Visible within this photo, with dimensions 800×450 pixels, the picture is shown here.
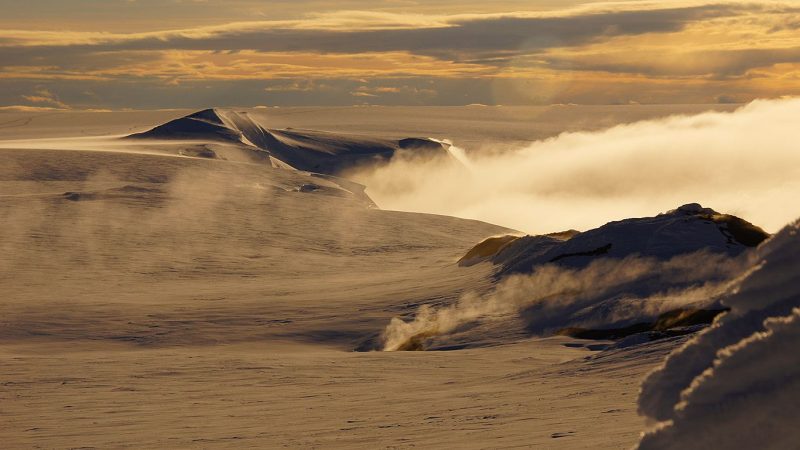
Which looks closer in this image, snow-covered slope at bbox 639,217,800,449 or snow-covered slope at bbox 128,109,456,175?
snow-covered slope at bbox 639,217,800,449

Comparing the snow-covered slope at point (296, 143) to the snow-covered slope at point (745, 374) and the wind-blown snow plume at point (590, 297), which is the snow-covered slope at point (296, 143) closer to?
the wind-blown snow plume at point (590, 297)

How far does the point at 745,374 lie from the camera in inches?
174

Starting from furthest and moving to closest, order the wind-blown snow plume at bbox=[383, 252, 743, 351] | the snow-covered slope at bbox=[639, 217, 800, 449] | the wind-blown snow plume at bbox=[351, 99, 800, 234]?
the wind-blown snow plume at bbox=[351, 99, 800, 234] → the wind-blown snow plume at bbox=[383, 252, 743, 351] → the snow-covered slope at bbox=[639, 217, 800, 449]

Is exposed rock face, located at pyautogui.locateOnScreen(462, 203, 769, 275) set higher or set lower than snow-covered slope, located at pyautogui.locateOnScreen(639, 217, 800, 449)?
lower

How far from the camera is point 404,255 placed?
42031mm

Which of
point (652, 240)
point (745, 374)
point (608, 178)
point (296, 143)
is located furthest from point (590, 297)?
point (608, 178)

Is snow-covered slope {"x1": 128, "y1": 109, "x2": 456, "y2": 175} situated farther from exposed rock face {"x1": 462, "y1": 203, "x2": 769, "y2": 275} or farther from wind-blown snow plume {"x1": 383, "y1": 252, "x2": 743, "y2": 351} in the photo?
wind-blown snow plume {"x1": 383, "y1": 252, "x2": 743, "y2": 351}

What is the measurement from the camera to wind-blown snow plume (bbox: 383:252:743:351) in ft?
→ 83.5

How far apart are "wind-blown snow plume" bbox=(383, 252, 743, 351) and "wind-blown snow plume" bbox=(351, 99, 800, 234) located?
31.6 meters

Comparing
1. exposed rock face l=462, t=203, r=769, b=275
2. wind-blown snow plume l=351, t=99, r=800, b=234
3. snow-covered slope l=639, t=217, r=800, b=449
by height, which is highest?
snow-covered slope l=639, t=217, r=800, b=449

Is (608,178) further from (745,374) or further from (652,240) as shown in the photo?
(745,374)

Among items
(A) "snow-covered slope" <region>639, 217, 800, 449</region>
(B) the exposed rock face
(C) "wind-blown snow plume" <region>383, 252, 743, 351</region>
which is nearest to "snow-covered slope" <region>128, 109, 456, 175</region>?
(B) the exposed rock face

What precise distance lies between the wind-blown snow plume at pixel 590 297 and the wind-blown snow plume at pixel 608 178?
31558mm

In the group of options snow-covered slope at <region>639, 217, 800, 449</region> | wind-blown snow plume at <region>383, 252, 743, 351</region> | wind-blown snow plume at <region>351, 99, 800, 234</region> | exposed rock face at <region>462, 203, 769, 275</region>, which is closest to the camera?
snow-covered slope at <region>639, 217, 800, 449</region>
